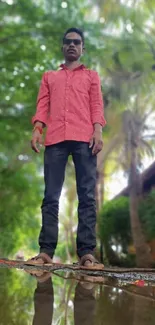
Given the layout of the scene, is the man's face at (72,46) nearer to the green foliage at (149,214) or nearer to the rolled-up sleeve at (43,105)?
the rolled-up sleeve at (43,105)

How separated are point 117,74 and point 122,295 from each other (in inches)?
512

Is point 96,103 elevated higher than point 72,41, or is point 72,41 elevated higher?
point 72,41

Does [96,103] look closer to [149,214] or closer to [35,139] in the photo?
[35,139]

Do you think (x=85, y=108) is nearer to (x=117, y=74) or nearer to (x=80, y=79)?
(x=80, y=79)

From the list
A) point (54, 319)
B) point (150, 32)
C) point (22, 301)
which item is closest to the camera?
point (54, 319)

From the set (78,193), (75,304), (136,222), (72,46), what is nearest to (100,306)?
(75,304)

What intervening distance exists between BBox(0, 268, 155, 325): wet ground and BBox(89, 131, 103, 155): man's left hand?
3.33 feet

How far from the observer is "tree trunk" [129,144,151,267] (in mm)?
12352

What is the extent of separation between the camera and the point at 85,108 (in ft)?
10.7

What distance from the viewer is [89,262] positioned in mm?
2814

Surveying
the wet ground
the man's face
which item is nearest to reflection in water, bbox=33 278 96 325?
the wet ground

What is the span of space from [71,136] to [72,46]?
770 mm

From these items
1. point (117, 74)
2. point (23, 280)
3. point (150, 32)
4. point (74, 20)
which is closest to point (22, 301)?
point (23, 280)

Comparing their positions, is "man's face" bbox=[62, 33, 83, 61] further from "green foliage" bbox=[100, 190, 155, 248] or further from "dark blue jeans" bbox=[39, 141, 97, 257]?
"green foliage" bbox=[100, 190, 155, 248]
